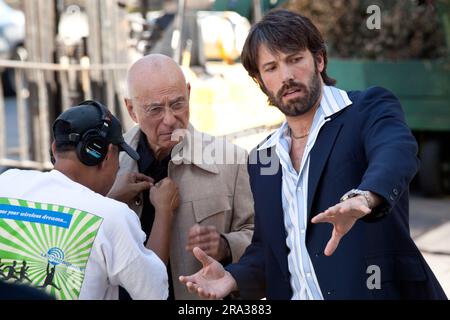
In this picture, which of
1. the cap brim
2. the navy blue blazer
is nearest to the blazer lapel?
the navy blue blazer

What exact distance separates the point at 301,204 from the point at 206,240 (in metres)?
0.60

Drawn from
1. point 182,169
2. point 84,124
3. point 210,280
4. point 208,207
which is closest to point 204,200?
point 208,207

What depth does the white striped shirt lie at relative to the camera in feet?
9.95

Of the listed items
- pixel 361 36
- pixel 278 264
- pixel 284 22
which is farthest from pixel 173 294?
pixel 361 36

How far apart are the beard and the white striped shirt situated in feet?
0.12

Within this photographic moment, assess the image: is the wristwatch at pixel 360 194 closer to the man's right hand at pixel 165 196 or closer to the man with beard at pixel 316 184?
the man with beard at pixel 316 184

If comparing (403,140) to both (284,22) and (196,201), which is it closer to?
(284,22)

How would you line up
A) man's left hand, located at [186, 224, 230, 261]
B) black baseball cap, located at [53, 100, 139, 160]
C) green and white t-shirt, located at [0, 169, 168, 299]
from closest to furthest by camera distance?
green and white t-shirt, located at [0, 169, 168, 299]
black baseball cap, located at [53, 100, 139, 160]
man's left hand, located at [186, 224, 230, 261]

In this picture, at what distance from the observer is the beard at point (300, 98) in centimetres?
314

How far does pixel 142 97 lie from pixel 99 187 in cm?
73

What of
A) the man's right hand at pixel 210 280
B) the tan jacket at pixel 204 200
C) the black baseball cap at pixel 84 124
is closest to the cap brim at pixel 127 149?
the black baseball cap at pixel 84 124

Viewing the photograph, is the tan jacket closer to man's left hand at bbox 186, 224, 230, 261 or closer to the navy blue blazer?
man's left hand at bbox 186, 224, 230, 261

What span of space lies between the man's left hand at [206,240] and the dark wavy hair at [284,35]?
66 centimetres

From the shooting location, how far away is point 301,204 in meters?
3.05
